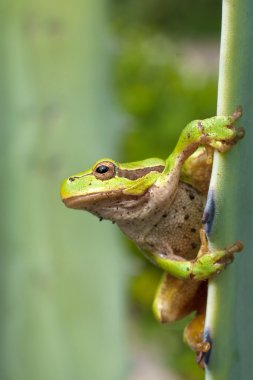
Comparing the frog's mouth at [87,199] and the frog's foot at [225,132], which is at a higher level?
the frog's foot at [225,132]


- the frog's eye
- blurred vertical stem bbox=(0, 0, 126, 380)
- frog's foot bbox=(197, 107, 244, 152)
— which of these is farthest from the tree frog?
blurred vertical stem bbox=(0, 0, 126, 380)

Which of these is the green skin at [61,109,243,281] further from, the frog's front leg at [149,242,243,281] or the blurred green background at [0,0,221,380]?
the blurred green background at [0,0,221,380]

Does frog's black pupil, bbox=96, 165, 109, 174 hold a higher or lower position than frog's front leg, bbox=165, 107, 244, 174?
lower

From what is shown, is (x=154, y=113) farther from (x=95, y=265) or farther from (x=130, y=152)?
(x=95, y=265)

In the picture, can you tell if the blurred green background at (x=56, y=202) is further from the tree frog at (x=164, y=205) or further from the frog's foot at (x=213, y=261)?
the frog's foot at (x=213, y=261)

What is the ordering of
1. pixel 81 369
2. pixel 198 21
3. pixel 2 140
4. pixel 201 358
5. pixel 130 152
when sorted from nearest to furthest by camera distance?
pixel 201 358 < pixel 2 140 < pixel 81 369 < pixel 130 152 < pixel 198 21

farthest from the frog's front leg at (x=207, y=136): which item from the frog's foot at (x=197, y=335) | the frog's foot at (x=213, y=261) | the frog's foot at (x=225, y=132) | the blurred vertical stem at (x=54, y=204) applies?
the blurred vertical stem at (x=54, y=204)

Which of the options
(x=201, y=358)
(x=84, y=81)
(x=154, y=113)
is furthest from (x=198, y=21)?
(x=201, y=358)
